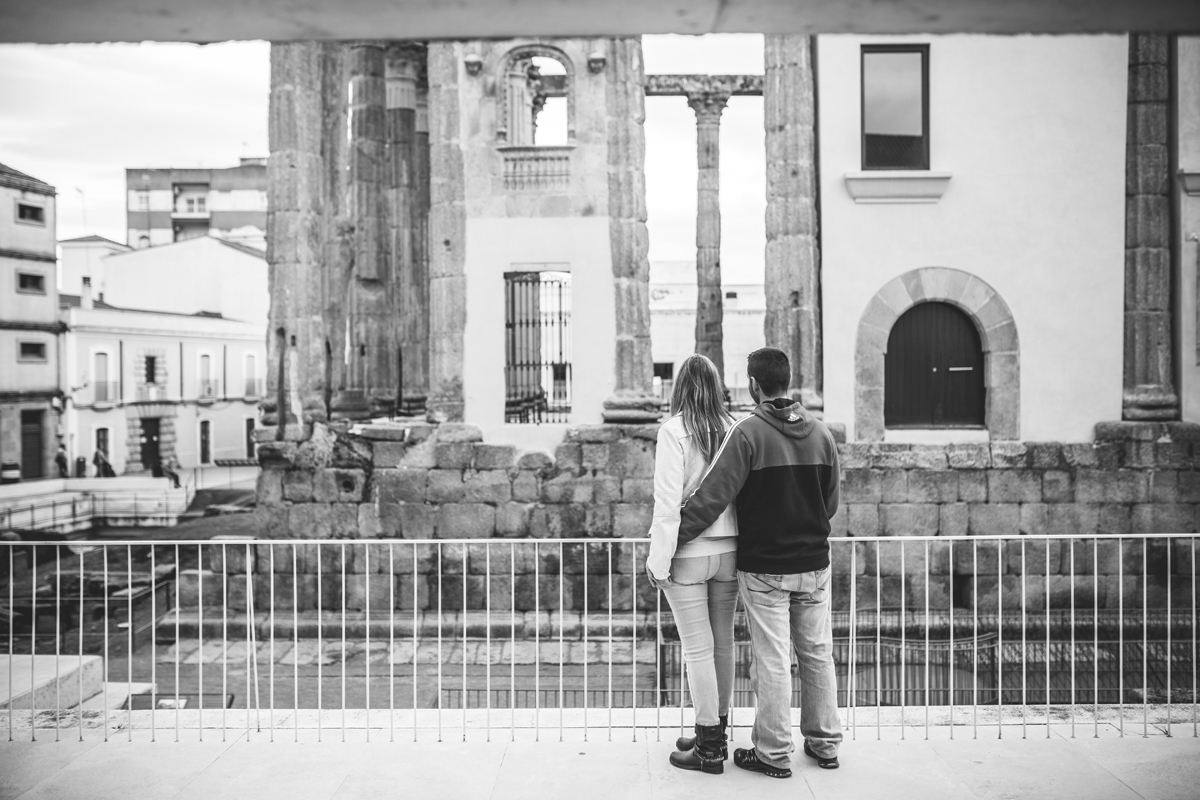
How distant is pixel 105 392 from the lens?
111 ft

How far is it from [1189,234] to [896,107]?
3635 millimetres

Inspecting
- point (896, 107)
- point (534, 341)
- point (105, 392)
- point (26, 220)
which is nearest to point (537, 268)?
point (534, 341)

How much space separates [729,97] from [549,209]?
8.48 meters

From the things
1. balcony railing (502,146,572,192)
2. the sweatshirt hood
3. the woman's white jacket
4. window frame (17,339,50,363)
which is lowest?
the woman's white jacket

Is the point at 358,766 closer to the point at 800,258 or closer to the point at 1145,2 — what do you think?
the point at 1145,2

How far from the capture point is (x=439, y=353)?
12359mm

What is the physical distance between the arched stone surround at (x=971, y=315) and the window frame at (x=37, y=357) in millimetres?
28840

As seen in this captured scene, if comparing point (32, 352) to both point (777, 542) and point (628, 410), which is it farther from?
point (777, 542)

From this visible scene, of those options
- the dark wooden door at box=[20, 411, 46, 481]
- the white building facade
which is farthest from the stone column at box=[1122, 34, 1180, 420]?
the dark wooden door at box=[20, 411, 46, 481]

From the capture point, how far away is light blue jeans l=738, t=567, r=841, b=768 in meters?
4.41

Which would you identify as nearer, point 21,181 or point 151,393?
point 21,181

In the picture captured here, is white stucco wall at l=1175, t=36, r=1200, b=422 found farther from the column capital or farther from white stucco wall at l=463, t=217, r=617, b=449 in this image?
the column capital

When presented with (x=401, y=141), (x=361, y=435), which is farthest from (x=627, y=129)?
(x=401, y=141)

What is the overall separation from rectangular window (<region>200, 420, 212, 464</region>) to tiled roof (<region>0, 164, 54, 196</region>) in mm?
10039
